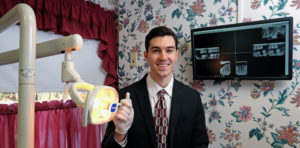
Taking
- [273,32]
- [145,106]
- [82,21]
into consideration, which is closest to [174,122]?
[145,106]

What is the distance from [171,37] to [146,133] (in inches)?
23.1

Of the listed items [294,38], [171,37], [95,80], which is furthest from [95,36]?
[294,38]

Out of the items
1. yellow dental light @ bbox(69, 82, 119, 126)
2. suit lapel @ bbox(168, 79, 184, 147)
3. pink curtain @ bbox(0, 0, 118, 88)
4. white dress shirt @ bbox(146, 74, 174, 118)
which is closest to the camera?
yellow dental light @ bbox(69, 82, 119, 126)

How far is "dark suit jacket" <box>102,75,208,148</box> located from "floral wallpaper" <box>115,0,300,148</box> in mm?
283

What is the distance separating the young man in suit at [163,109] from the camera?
114cm

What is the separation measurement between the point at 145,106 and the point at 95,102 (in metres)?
0.83

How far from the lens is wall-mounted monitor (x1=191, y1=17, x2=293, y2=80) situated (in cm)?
121

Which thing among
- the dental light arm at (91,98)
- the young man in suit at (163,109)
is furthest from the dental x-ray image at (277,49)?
the dental light arm at (91,98)

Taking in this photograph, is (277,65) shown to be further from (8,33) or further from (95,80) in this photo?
(8,33)

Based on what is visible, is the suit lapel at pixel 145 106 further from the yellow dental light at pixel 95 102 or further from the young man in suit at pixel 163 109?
the yellow dental light at pixel 95 102

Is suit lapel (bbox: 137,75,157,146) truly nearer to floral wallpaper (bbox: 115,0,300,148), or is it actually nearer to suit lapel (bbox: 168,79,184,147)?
suit lapel (bbox: 168,79,184,147)

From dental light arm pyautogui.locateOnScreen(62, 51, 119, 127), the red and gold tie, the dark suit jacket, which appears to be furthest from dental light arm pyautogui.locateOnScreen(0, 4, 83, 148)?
the red and gold tie

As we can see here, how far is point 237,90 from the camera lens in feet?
4.66

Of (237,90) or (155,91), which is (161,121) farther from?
(237,90)
